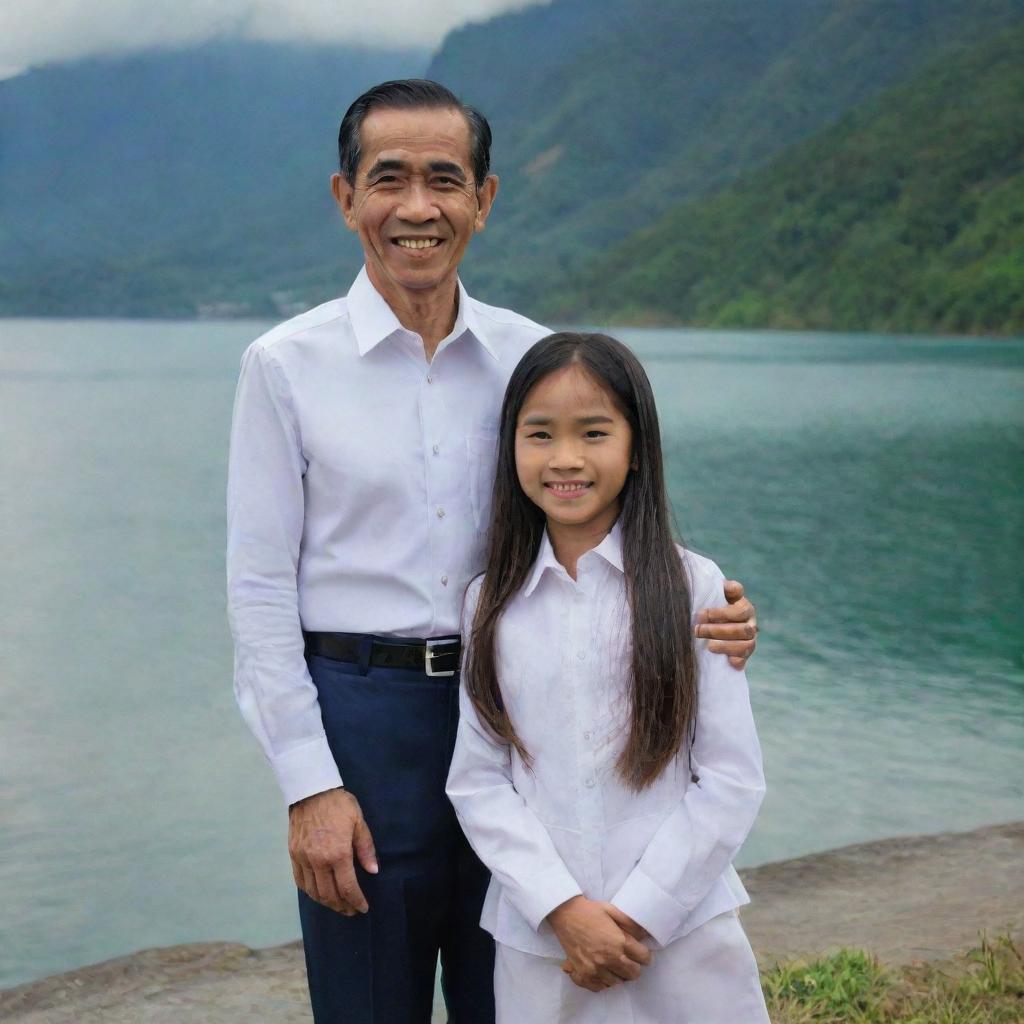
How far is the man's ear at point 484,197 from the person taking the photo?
1.86 meters

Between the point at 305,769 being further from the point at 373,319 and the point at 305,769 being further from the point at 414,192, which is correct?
the point at 414,192

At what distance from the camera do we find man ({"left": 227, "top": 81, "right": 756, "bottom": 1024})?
69.1 inches

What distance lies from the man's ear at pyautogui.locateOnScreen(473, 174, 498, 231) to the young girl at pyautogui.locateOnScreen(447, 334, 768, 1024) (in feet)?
0.72

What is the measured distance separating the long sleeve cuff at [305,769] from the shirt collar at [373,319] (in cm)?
51

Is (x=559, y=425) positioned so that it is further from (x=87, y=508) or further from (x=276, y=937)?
(x=87, y=508)

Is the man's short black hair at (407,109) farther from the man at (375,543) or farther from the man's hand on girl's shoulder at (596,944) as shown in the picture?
the man's hand on girl's shoulder at (596,944)

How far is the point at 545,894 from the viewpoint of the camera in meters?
1.68

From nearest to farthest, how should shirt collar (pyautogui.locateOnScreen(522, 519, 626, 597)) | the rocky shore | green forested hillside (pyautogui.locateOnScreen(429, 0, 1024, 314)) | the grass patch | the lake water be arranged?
shirt collar (pyautogui.locateOnScreen(522, 519, 626, 597)) → the grass patch → the rocky shore → the lake water → green forested hillside (pyautogui.locateOnScreen(429, 0, 1024, 314))

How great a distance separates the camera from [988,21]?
81.9 metres

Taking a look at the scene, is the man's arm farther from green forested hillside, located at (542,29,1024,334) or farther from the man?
green forested hillside, located at (542,29,1024,334)

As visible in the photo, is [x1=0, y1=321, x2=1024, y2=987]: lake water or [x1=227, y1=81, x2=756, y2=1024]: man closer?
[x1=227, y1=81, x2=756, y2=1024]: man

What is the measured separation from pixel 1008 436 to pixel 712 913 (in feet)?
59.5

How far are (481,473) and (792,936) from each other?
1829mm

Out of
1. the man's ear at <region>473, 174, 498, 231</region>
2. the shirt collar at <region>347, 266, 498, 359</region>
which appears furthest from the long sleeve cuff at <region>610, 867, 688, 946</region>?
the man's ear at <region>473, 174, 498, 231</region>
